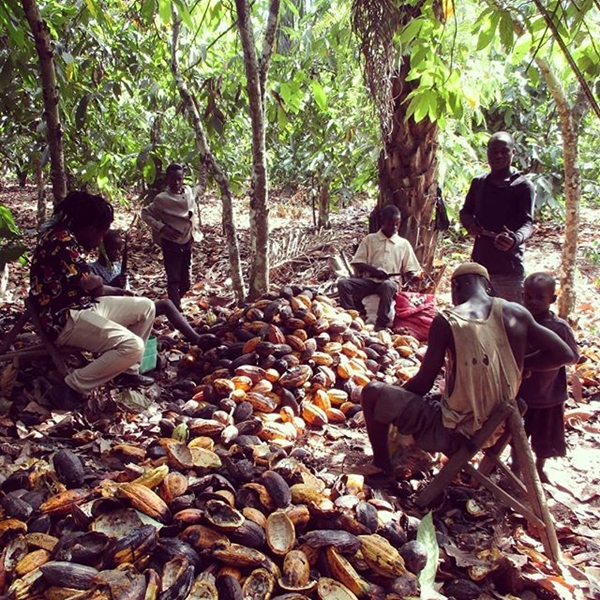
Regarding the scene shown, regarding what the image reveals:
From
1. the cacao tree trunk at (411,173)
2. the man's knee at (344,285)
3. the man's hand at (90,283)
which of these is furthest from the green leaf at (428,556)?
the cacao tree trunk at (411,173)

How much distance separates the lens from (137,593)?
1.65 metres

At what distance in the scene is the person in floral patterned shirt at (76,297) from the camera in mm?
2949

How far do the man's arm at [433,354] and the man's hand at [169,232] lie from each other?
3.23 m

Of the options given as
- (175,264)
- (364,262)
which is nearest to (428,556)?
(364,262)

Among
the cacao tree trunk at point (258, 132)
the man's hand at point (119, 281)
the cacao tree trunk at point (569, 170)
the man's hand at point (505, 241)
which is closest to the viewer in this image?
the man's hand at point (505, 241)

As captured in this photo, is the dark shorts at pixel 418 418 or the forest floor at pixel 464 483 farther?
the dark shorts at pixel 418 418

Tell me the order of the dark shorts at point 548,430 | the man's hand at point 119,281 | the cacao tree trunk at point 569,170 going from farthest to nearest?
the cacao tree trunk at point 569,170, the man's hand at point 119,281, the dark shorts at point 548,430

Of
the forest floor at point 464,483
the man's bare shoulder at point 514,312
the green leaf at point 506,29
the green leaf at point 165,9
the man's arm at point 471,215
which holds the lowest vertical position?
the forest floor at point 464,483

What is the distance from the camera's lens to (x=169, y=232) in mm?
5062

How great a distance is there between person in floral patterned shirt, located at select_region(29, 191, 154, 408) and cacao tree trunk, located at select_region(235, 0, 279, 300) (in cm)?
140

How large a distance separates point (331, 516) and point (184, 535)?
55cm

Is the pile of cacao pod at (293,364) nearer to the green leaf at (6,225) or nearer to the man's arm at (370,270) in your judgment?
the man's arm at (370,270)

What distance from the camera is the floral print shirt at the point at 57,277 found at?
2928 mm

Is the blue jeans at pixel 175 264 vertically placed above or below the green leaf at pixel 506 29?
below
